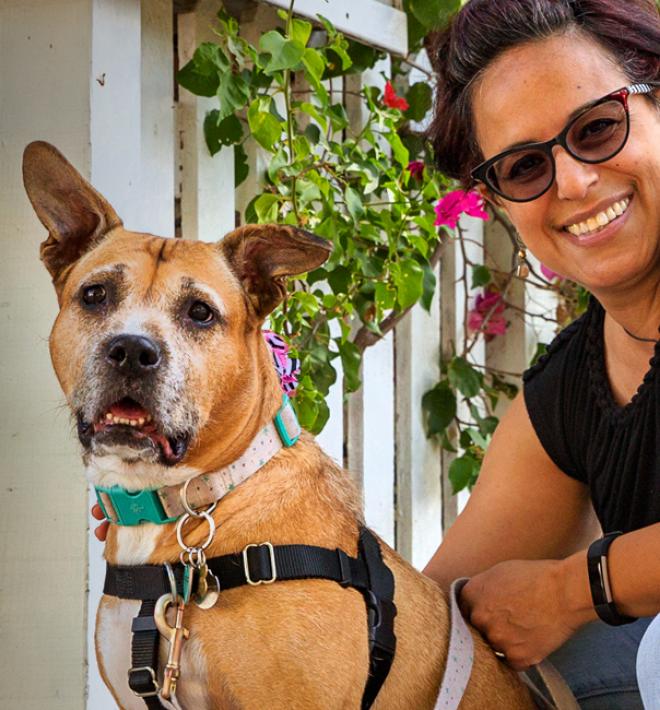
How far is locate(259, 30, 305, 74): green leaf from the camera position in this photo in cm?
300

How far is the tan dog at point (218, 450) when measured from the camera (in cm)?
220

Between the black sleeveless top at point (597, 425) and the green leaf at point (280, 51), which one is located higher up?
the green leaf at point (280, 51)

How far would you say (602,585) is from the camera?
238cm

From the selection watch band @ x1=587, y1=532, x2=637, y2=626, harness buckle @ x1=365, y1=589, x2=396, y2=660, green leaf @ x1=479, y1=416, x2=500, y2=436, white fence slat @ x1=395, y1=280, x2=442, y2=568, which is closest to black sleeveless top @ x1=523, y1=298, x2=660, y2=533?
watch band @ x1=587, y1=532, x2=637, y2=626

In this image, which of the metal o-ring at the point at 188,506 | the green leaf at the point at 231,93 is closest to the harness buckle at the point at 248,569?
the metal o-ring at the point at 188,506

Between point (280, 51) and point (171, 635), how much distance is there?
5.00 feet

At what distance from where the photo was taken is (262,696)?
2162 millimetres

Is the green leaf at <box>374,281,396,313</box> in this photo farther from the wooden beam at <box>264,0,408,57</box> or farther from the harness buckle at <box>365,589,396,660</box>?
the harness buckle at <box>365,589,396,660</box>

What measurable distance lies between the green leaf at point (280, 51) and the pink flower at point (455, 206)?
0.66 meters

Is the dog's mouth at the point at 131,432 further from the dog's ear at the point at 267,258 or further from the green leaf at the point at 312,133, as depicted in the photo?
the green leaf at the point at 312,133

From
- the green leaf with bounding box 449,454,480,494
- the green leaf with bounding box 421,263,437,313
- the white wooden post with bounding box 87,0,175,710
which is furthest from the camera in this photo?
the green leaf with bounding box 449,454,480,494

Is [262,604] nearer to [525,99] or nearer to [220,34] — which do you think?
[525,99]

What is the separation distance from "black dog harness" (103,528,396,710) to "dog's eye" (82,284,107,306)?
525mm

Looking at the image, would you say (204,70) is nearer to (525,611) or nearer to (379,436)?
(379,436)
